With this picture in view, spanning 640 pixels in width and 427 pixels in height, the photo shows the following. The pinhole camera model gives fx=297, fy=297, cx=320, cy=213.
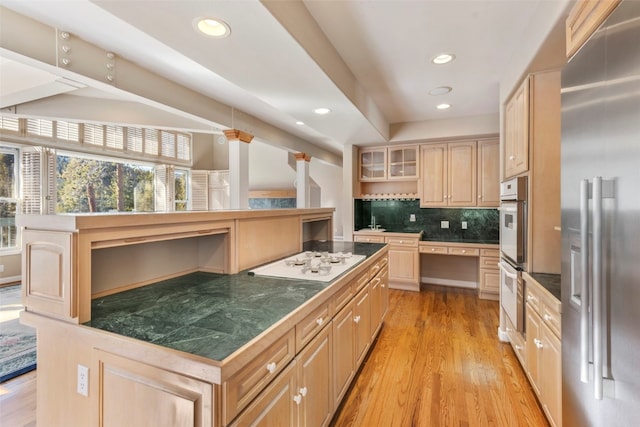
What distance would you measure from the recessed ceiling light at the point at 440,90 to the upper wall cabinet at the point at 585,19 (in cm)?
193

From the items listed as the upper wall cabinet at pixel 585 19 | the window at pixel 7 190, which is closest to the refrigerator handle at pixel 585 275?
the upper wall cabinet at pixel 585 19

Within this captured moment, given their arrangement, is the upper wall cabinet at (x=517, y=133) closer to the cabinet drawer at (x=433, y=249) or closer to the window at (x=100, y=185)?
the cabinet drawer at (x=433, y=249)

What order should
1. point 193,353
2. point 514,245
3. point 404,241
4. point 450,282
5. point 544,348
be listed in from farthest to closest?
point 450,282 → point 404,241 → point 514,245 → point 544,348 → point 193,353

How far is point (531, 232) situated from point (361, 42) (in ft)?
6.34

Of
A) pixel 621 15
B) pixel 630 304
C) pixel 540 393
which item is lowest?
pixel 540 393

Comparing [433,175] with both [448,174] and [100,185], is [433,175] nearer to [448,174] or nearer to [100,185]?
[448,174]

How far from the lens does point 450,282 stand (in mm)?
4938

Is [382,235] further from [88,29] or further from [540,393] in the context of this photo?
[88,29]

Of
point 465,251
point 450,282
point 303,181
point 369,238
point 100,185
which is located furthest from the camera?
point 100,185

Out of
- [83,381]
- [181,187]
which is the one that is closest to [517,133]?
[83,381]

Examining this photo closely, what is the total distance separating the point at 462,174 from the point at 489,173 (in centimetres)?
36

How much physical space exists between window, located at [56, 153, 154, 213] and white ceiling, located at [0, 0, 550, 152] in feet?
9.49

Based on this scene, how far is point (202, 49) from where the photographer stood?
1826mm

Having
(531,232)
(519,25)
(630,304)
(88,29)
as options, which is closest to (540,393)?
(531,232)
